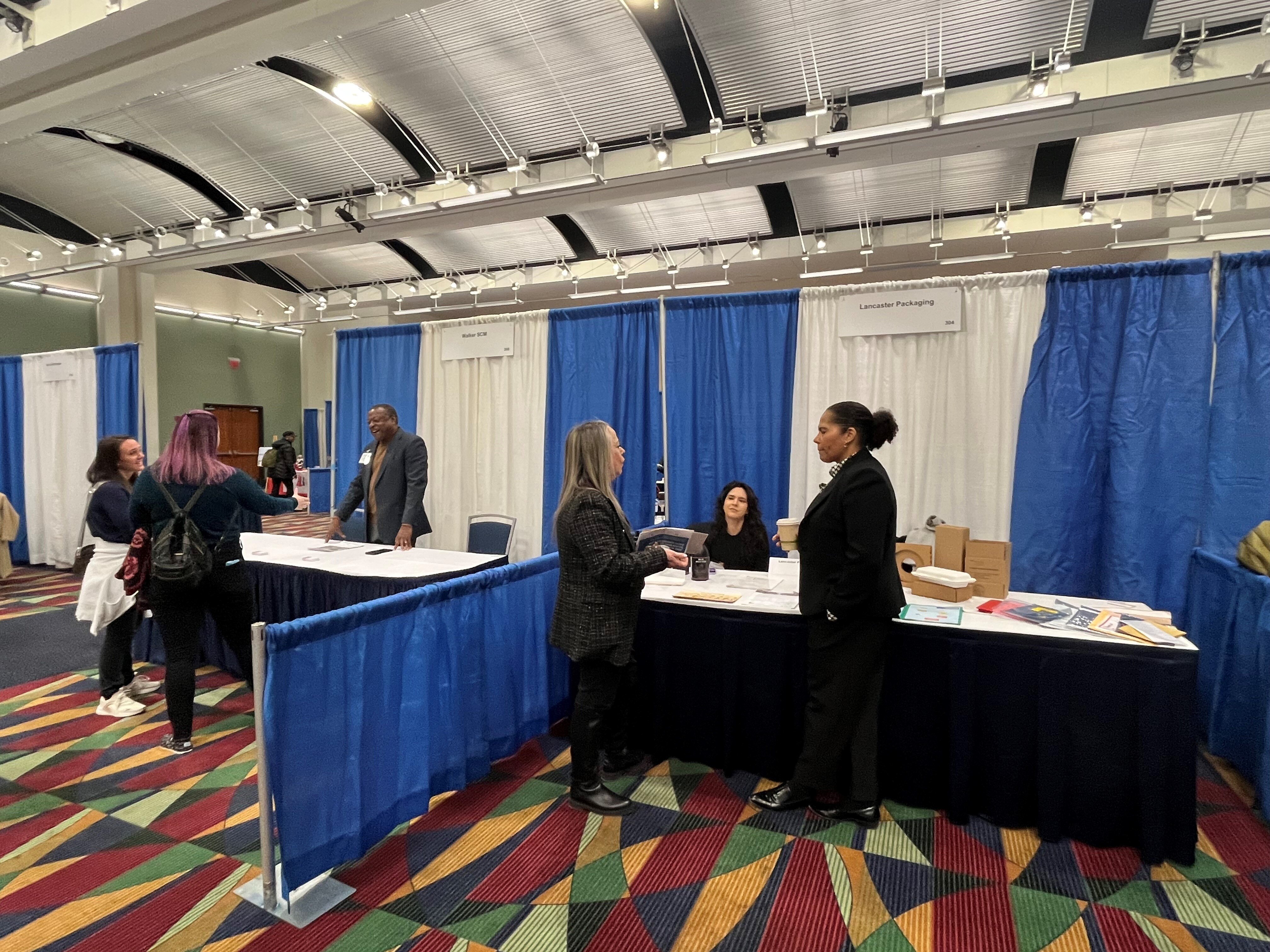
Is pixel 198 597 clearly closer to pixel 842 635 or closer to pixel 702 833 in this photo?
pixel 702 833

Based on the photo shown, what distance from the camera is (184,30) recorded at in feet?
13.4

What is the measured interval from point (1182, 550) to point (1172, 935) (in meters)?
2.19

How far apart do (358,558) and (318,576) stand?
1.06 ft

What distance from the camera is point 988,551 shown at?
2.68 m

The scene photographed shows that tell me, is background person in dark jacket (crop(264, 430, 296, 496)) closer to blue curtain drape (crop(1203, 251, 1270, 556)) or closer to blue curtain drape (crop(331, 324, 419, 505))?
blue curtain drape (crop(331, 324, 419, 505))

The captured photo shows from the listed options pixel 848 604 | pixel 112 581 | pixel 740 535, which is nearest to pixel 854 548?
pixel 848 604

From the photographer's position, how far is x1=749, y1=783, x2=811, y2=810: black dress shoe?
2377mm

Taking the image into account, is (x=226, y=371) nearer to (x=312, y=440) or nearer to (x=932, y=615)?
(x=312, y=440)

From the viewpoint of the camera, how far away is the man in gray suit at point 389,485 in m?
4.08

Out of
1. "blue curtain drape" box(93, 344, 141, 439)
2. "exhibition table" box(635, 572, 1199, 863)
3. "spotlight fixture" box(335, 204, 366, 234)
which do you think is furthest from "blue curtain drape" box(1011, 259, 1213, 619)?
"blue curtain drape" box(93, 344, 141, 439)

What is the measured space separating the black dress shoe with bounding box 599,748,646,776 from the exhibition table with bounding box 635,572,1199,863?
1.02ft

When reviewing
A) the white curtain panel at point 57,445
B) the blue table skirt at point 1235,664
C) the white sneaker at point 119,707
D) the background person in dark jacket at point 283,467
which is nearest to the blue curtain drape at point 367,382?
the white sneaker at point 119,707

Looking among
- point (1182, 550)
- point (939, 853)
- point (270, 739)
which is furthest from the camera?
point (1182, 550)

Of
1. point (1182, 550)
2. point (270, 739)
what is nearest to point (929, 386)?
point (1182, 550)
